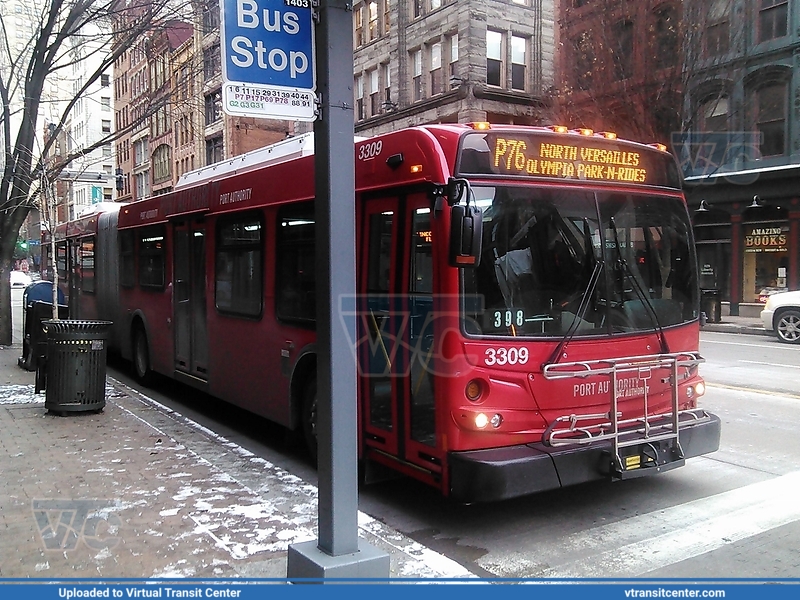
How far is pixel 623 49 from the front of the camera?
22719 millimetres

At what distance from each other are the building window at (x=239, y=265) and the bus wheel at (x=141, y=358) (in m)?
3.49

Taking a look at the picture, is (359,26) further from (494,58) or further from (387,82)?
(494,58)

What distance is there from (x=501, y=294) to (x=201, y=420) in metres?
5.40

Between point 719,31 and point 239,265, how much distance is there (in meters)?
20.1

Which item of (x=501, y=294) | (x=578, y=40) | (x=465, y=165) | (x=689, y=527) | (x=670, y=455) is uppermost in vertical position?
(x=578, y=40)

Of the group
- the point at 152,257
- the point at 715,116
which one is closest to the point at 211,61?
the point at 152,257

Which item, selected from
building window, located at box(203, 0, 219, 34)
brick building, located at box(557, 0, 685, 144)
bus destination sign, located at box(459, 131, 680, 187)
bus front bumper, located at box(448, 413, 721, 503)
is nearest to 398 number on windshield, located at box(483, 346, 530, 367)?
bus front bumper, located at box(448, 413, 721, 503)

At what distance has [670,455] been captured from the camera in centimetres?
571

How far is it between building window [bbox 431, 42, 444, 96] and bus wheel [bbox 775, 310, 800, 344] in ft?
58.6

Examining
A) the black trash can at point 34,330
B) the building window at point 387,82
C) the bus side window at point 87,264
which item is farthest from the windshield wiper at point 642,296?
the building window at point 387,82

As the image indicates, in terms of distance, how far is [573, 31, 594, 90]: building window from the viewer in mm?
23500

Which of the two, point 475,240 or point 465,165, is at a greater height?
point 465,165

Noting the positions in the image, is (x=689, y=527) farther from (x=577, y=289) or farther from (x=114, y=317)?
(x=114, y=317)

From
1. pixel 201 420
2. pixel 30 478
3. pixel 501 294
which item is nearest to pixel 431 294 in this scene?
pixel 501 294
